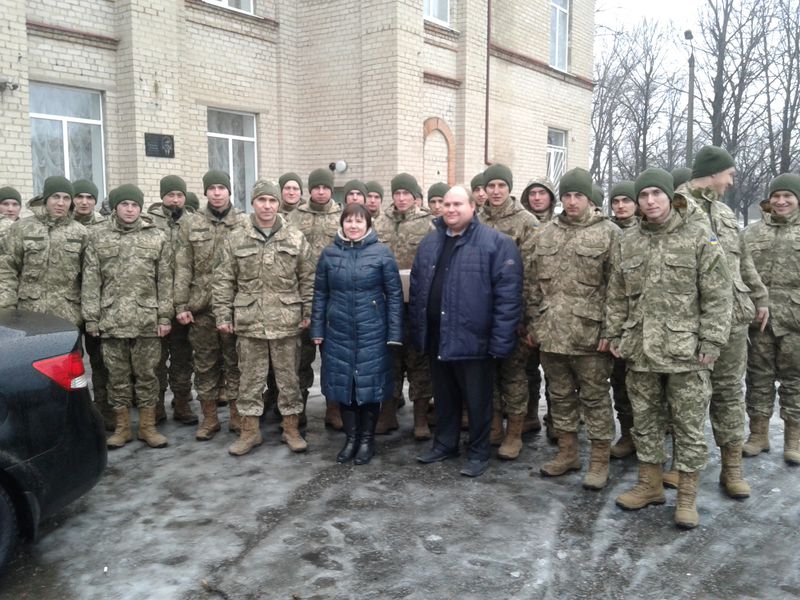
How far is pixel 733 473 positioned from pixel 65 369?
375 centimetres

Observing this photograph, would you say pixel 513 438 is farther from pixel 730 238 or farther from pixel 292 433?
pixel 730 238

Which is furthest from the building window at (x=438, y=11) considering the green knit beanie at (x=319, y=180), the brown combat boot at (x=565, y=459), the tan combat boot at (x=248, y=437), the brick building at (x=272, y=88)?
the brown combat boot at (x=565, y=459)

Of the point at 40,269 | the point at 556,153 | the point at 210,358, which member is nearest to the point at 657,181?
the point at 210,358

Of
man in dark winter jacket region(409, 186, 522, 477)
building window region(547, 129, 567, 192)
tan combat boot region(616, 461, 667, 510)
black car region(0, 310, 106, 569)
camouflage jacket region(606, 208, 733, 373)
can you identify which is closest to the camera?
black car region(0, 310, 106, 569)

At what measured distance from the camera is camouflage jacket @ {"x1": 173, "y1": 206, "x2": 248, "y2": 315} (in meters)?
5.26

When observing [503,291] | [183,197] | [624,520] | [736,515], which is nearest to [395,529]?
[624,520]

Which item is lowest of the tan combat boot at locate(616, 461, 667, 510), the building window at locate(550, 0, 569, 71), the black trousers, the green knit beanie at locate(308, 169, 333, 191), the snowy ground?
the snowy ground

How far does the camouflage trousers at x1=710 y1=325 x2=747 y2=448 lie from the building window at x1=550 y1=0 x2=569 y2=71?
12.5 meters

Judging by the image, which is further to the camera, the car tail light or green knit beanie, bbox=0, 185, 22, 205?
green knit beanie, bbox=0, 185, 22, 205

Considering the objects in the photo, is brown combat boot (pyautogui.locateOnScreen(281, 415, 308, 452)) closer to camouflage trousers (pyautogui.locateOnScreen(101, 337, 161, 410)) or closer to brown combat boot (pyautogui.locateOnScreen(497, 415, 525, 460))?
camouflage trousers (pyautogui.locateOnScreen(101, 337, 161, 410))

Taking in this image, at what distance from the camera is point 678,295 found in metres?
3.79

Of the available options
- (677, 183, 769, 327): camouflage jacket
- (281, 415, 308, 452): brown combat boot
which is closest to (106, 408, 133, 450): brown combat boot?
(281, 415, 308, 452): brown combat boot

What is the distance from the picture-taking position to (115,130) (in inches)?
361

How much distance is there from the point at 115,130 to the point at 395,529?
24.0ft
